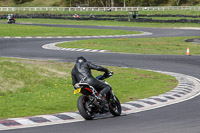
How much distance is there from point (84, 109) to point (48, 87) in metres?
6.14

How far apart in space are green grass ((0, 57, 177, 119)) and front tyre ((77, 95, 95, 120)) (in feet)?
4.82

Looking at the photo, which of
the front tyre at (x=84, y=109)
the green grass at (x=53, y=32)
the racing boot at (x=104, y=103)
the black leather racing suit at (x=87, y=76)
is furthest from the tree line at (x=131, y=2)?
the front tyre at (x=84, y=109)

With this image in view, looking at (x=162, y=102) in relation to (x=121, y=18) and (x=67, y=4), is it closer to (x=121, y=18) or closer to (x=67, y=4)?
(x=121, y=18)

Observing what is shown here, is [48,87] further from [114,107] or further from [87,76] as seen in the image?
[87,76]

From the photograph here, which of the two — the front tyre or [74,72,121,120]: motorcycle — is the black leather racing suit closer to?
[74,72,121,120]: motorcycle

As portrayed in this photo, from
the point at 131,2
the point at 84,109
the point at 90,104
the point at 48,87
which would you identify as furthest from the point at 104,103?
the point at 131,2

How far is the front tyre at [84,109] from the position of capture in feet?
34.9

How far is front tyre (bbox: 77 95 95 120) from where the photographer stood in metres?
10.6

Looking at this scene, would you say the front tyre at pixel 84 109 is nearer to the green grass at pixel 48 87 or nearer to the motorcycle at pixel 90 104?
the motorcycle at pixel 90 104

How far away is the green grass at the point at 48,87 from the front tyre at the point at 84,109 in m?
1.47

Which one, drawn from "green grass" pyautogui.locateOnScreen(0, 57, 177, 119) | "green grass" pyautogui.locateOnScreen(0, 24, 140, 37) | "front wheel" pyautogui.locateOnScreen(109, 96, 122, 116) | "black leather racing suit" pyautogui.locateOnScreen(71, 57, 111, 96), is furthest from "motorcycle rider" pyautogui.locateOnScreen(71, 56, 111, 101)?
"green grass" pyautogui.locateOnScreen(0, 24, 140, 37)

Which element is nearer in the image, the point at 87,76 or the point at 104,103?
the point at 87,76

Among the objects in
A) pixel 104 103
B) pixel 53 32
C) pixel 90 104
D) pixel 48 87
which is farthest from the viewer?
pixel 53 32

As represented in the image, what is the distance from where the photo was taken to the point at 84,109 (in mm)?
10664
